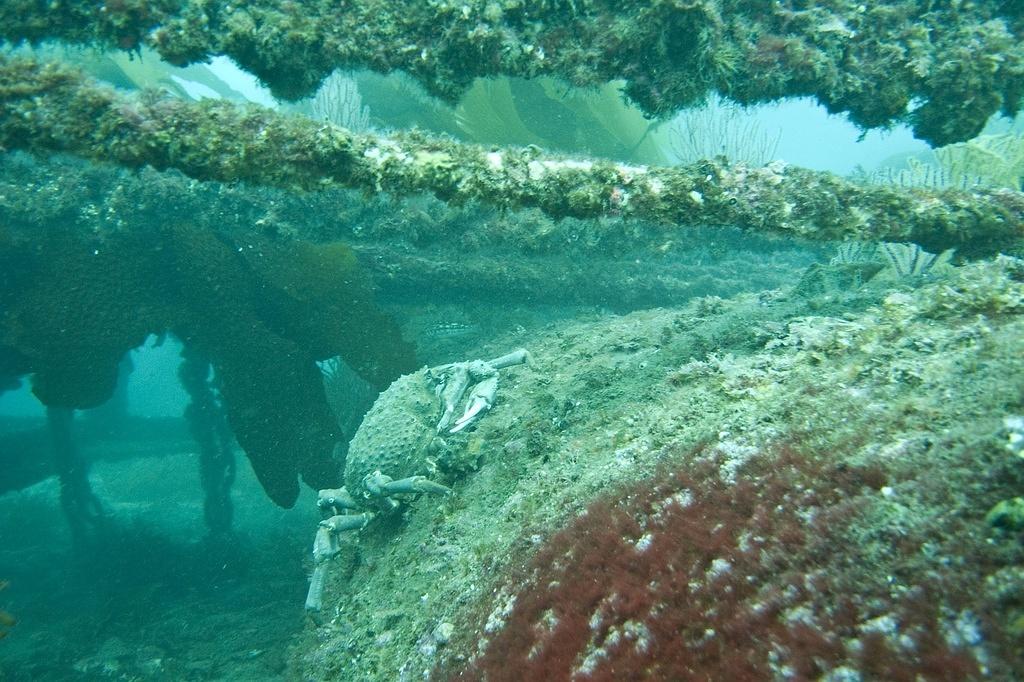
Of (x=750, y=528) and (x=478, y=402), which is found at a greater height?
(x=750, y=528)

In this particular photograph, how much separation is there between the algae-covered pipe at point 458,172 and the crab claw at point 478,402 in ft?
7.57

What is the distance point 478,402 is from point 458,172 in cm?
258

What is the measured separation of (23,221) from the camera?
7625 millimetres

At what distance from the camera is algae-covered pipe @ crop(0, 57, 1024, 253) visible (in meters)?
3.13

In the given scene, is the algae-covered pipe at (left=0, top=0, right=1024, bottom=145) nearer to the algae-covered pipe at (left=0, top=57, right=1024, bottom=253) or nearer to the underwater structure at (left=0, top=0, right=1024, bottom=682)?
the underwater structure at (left=0, top=0, right=1024, bottom=682)

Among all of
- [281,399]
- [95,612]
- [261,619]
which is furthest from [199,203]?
[95,612]

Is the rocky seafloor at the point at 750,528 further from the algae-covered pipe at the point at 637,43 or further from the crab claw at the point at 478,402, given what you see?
the algae-covered pipe at the point at 637,43

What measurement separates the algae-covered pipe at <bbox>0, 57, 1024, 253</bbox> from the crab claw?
7.57 feet

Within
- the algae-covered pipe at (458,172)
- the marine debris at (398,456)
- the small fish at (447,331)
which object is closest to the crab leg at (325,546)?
the marine debris at (398,456)

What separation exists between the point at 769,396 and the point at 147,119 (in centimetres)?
412

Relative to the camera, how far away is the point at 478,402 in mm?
5266

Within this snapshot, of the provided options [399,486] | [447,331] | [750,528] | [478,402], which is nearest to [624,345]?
[478,402]

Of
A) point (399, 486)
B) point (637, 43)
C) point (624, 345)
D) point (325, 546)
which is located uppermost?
point (637, 43)

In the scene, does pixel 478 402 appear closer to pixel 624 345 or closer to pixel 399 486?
pixel 399 486
